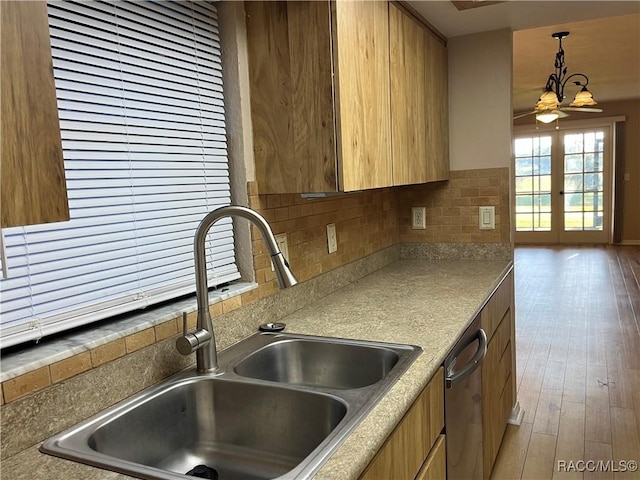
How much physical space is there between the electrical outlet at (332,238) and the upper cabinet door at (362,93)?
0.35 meters

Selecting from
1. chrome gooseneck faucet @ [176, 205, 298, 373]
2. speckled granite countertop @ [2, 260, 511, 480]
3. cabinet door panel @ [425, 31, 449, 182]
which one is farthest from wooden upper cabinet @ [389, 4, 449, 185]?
chrome gooseneck faucet @ [176, 205, 298, 373]

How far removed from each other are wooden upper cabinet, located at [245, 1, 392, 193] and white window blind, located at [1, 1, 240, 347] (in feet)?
0.46

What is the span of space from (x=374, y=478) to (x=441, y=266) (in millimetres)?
1747

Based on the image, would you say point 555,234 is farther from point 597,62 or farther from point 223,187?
point 223,187

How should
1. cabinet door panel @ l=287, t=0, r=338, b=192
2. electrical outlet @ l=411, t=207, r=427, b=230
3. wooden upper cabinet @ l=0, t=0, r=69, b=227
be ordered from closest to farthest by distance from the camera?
wooden upper cabinet @ l=0, t=0, r=69, b=227 → cabinet door panel @ l=287, t=0, r=338, b=192 → electrical outlet @ l=411, t=207, r=427, b=230

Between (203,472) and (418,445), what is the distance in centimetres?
51

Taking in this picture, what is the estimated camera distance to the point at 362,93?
68.1 inches

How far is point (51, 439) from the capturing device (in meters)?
1.03

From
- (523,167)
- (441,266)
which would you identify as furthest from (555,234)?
(441,266)

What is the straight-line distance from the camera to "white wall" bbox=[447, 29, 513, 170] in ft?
8.55

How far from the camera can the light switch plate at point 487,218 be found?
2.69 m

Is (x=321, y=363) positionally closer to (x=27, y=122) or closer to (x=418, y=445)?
(x=418, y=445)

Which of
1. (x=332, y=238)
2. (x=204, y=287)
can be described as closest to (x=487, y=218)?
(x=332, y=238)

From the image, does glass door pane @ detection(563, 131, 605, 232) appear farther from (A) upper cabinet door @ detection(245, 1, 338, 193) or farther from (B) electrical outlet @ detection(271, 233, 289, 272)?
(A) upper cabinet door @ detection(245, 1, 338, 193)
